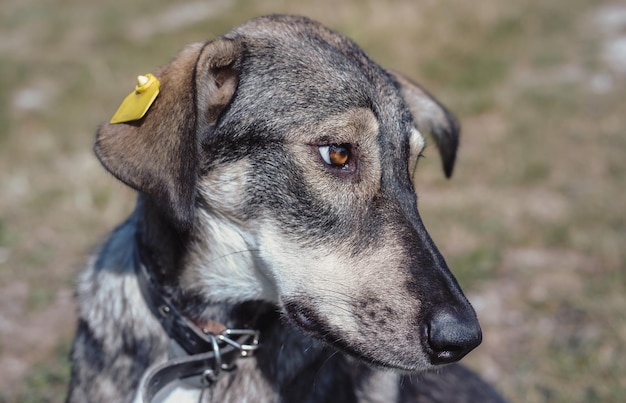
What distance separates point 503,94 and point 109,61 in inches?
319

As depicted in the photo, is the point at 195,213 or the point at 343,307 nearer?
the point at 343,307

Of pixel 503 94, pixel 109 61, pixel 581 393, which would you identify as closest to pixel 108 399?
pixel 581 393

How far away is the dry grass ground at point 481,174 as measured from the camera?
488cm

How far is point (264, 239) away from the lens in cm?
280

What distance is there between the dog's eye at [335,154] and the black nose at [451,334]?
0.70 m

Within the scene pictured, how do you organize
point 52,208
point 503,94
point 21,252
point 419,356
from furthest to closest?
1. point 503,94
2. point 52,208
3. point 21,252
4. point 419,356

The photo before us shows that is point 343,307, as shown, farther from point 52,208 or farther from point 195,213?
point 52,208

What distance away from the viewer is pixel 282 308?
9.02 feet

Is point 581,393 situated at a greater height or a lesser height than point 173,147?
lesser

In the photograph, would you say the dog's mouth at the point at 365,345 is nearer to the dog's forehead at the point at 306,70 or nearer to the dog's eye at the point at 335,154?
the dog's eye at the point at 335,154

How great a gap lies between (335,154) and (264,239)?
426mm

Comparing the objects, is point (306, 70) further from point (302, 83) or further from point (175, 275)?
point (175, 275)

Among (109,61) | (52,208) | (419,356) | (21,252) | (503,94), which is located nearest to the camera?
(419,356)

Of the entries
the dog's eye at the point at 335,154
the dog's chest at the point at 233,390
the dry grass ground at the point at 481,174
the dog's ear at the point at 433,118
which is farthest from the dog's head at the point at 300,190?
the dry grass ground at the point at 481,174
